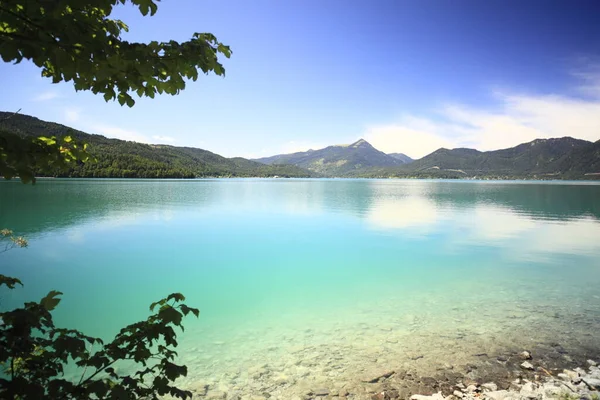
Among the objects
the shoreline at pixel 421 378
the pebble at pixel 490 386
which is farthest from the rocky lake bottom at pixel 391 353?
the pebble at pixel 490 386

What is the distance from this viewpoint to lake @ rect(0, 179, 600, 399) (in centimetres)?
872

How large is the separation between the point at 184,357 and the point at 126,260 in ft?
43.7

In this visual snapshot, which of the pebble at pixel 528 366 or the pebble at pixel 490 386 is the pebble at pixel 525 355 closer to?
the pebble at pixel 528 366

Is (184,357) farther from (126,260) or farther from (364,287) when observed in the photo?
(126,260)

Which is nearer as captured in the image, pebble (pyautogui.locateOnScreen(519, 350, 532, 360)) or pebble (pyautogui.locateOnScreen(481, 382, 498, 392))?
pebble (pyautogui.locateOnScreen(481, 382, 498, 392))

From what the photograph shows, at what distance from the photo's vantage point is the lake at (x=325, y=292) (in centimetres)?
872

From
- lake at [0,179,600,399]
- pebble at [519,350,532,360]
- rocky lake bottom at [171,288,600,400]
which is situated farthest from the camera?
lake at [0,179,600,399]

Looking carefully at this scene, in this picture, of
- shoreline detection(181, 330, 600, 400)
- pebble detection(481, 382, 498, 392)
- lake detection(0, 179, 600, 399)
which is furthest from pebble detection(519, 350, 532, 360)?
pebble detection(481, 382, 498, 392)

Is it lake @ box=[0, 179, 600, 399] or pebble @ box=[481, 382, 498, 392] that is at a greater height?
pebble @ box=[481, 382, 498, 392]

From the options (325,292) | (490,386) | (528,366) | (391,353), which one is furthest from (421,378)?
(325,292)

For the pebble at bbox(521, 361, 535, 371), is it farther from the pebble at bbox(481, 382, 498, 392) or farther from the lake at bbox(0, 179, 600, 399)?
the pebble at bbox(481, 382, 498, 392)

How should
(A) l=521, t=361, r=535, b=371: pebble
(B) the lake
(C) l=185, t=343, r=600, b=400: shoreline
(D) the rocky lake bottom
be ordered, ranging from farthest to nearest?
Result: (B) the lake
(A) l=521, t=361, r=535, b=371: pebble
(D) the rocky lake bottom
(C) l=185, t=343, r=600, b=400: shoreline

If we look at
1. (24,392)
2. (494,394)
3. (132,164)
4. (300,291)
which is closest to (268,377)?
(494,394)

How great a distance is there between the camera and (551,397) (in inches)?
260
